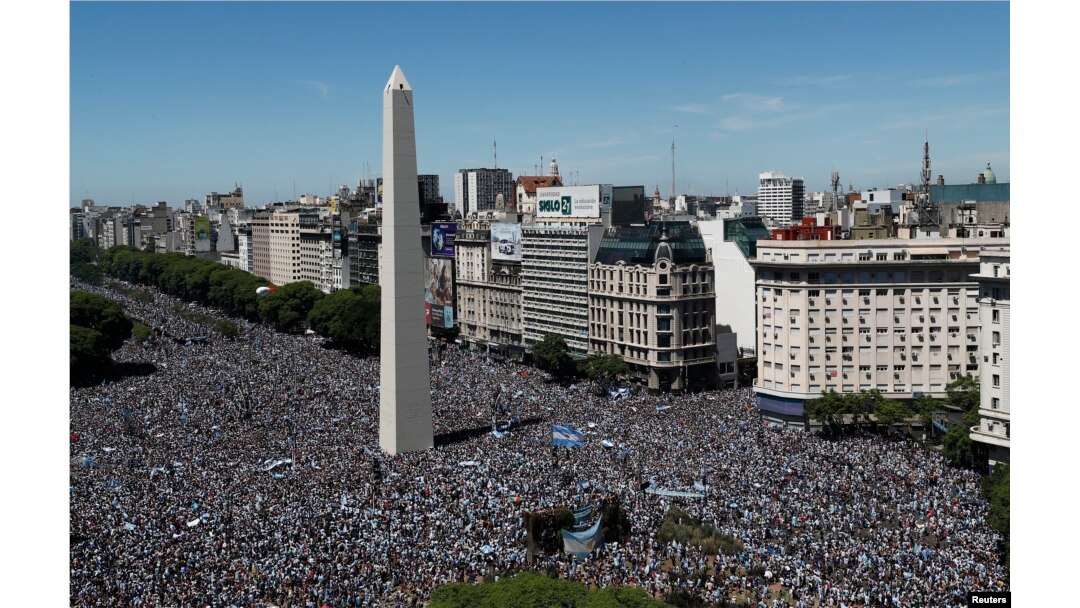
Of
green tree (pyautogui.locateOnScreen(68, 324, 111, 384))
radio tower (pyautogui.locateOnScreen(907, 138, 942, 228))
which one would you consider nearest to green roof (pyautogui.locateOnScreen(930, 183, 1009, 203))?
radio tower (pyautogui.locateOnScreen(907, 138, 942, 228))

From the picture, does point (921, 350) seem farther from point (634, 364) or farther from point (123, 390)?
point (123, 390)

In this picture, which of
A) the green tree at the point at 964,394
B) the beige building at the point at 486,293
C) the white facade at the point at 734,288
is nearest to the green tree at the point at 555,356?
the beige building at the point at 486,293

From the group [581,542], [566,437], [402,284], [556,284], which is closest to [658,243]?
[556,284]

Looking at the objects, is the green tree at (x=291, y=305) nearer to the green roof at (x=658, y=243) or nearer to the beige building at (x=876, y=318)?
the green roof at (x=658, y=243)

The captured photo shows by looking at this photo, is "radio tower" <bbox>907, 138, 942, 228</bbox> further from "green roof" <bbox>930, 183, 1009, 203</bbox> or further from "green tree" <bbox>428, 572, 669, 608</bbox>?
"green tree" <bbox>428, 572, 669, 608</bbox>

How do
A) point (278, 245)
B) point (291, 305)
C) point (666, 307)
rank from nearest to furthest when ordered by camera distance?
1. point (666, 307)
2. point (291, 305)
3. point (278, 245)

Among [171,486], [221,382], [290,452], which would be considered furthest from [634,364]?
[171,486]

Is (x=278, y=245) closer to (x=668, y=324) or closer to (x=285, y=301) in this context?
(x=285, y=301)
